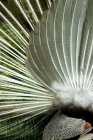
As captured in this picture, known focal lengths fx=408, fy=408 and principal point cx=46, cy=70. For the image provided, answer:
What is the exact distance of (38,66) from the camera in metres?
2.01

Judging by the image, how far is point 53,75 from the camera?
200cm

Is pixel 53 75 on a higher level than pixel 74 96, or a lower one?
higher

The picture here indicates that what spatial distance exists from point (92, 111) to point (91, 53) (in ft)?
0.92

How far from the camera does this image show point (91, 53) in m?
1.98

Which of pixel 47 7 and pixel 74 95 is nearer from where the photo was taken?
pixel 74 95

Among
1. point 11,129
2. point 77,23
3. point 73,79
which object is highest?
point 77,23

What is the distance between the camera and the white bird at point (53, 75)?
1931 millimetres

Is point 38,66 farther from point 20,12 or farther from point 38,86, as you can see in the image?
point 20,12

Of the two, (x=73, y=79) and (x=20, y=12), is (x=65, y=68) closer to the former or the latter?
(x=73, y=79)

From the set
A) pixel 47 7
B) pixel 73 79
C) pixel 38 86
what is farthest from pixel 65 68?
pixel 47 7

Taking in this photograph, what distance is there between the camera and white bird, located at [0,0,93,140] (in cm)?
193

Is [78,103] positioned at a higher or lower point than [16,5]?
lower

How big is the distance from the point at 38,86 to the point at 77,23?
1.38ft

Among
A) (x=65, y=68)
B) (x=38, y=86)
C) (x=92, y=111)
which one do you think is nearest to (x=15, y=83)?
(x=38, y=86)
